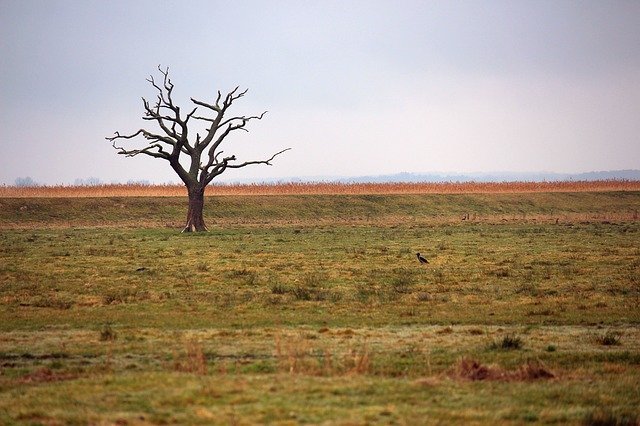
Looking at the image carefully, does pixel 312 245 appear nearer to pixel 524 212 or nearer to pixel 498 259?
pixel 498 259

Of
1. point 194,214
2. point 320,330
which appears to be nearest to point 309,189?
point 194,214

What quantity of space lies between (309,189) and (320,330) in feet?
238

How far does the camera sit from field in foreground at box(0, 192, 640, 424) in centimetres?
1286

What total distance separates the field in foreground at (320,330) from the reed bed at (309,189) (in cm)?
3152

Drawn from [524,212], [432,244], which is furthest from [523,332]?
[524,212]

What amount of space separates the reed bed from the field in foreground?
103ft

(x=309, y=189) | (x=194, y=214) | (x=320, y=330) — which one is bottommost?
(x=320, y=330)

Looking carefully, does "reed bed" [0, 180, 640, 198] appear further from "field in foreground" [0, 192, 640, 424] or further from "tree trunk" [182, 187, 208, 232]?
"field in foreground" [0, 192, 640, 424]

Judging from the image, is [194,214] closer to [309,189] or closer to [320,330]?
[309,189]

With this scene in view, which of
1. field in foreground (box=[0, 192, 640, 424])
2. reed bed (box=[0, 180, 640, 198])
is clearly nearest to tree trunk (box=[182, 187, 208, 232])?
field in foreground (box=[0, 192, 640, 424])

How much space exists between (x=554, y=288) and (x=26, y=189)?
6636cm

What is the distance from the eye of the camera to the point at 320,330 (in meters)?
→ 20.3

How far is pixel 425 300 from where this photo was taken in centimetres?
2617

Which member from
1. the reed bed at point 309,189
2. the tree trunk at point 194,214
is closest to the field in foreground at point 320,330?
the tree trunk at point 194,214
